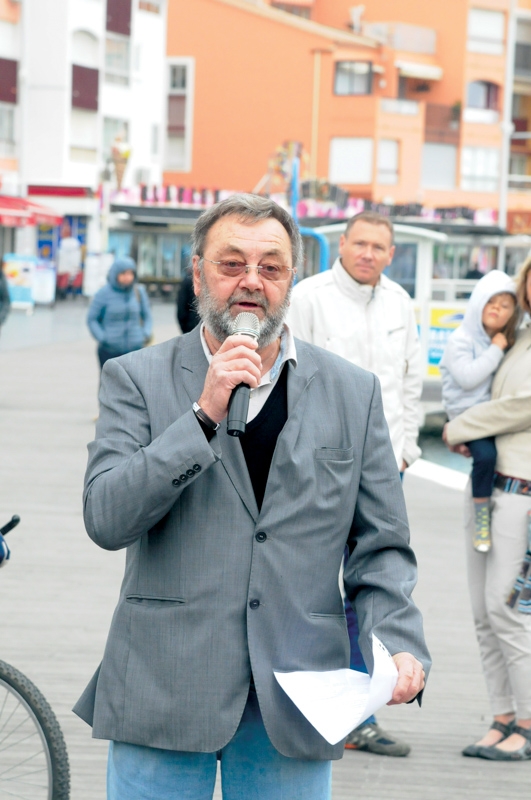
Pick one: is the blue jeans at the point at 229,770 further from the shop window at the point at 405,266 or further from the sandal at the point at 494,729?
the shop window at the point at 405,266

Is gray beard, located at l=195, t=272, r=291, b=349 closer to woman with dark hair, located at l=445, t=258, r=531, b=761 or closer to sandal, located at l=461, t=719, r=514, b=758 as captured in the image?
woman with dark hair, located at l=445, t=258, r=531, b=761

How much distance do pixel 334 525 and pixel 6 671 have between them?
1.13 m

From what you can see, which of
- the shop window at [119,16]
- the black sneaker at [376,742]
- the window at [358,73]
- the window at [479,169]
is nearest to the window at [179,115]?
the window at [358,73]

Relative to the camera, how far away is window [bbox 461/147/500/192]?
68312 millimetres

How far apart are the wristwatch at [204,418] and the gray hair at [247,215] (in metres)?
0.37

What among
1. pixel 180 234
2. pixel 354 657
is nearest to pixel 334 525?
pixel 354 657

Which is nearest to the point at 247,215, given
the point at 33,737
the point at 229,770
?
the point at 229,770

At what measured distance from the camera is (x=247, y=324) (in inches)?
100

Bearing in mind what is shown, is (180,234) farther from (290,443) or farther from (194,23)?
(290,443)

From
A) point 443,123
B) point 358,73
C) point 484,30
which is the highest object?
point 484,30

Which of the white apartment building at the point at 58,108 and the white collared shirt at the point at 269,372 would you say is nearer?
the white collared shirt at the point at 269,372

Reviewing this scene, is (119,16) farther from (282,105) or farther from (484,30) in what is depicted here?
(484,30)

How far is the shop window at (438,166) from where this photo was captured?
67.2 meters

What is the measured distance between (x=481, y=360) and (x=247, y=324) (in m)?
2.71
